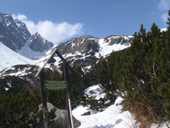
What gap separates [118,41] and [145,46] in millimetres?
155315

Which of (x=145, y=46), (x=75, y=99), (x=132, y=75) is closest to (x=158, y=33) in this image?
(x=145, y=46)

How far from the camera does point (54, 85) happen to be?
693cm

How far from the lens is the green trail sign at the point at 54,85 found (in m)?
6.69

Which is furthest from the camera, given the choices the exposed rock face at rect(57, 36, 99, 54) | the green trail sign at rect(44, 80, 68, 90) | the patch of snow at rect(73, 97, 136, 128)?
the exposed rock face at rect(57, 36, 99, 54)

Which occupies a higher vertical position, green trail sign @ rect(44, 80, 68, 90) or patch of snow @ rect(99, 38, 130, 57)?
patch of snow @ rect(99, 38, 130, 57)

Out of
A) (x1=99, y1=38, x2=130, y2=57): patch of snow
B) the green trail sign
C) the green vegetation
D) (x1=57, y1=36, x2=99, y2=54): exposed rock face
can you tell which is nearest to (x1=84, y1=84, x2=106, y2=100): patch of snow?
the green trail sign

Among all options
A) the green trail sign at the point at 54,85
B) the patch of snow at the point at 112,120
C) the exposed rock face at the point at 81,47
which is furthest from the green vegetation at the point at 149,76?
the exposed rock face at the point at 81,47

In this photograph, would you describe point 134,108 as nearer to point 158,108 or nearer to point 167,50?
point 158,108

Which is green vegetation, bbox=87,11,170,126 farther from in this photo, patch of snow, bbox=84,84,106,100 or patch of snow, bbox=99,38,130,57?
patch of snow, bbox=99,38,130,57

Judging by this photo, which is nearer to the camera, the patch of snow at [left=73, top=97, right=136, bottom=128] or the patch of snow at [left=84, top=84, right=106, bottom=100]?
the patch of snow at [left=73, top=97, right=136, bottom=128]

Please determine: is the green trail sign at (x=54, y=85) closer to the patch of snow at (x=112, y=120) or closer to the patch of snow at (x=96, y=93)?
the patch of snow at (x=112, y=120)

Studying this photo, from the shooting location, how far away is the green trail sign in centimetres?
669

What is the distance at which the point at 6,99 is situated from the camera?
852cm

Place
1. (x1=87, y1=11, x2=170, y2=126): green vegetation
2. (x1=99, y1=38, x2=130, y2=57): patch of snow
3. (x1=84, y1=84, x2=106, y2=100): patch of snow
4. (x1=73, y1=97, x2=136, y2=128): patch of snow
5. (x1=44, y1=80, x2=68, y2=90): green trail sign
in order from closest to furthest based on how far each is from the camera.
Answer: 1. (x1=87, y1=11, x2=170, y2=126): green vegetation
2. (x1=44, y1=80, x2=68, y2=90): green trail sign
3. (x1=73, y1=97, x2=136, y2=128): patch of snow
4. (x1=84, y1=84, x2=106, y2=100): patch of snow
5. (x1=99, y1=38, x2=130, y2=57): patch of snow
